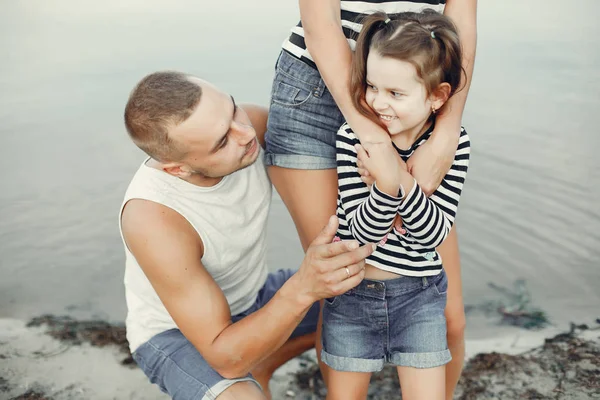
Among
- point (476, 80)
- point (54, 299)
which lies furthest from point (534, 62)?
point (54, 299)

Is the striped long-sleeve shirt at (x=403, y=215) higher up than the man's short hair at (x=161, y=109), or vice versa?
the man's short hair at (x=161, y=109)

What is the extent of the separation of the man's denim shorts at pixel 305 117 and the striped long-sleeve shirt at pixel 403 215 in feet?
0.33

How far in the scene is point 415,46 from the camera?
73.8 inches

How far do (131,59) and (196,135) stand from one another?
4.50m

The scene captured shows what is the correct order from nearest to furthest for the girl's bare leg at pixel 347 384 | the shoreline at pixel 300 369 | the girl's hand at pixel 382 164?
the girl's hand at pixel 382 164, the girl's bare leg at pixel 347 384, the shoreline at pixel 300 369

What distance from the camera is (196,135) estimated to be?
2164mm

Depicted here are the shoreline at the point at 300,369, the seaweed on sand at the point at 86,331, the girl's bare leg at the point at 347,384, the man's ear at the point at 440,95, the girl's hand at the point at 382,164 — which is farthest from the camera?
the seaweed on sand at the point at 86,331

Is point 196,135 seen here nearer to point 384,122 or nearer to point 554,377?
point 384,122

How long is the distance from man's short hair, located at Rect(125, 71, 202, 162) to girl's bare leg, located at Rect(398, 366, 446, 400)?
0.95 m

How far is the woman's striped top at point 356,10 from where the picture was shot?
2113 millimetres

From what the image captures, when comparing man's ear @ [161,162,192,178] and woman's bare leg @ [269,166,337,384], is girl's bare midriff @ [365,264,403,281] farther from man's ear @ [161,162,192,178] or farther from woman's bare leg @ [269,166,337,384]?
man's ear @ [161,162,192,178]

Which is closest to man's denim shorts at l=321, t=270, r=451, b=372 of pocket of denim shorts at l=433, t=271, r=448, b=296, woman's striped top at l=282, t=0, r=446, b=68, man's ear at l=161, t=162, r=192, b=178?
pocket of denim shorts at l=433, t=271, r=448, b=296

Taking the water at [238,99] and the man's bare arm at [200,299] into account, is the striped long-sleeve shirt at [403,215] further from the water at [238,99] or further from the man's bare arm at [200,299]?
the water at [238,99]

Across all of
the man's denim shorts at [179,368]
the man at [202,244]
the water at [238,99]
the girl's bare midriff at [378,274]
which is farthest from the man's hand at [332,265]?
the water at [238,99]
